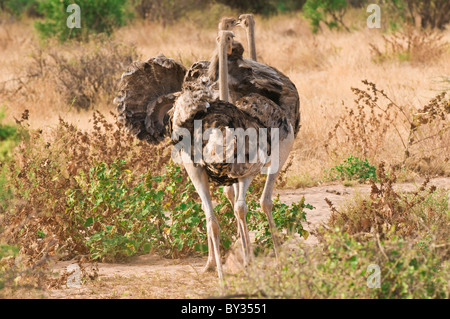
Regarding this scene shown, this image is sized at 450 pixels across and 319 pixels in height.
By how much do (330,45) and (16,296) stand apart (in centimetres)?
1089

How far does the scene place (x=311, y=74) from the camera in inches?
491

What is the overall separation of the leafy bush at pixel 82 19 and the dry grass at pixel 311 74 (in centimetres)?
46

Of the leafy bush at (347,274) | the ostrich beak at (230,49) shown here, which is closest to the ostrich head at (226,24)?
the ostrich beak at (230,49)

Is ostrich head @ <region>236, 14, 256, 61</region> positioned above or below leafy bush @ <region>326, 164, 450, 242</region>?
above

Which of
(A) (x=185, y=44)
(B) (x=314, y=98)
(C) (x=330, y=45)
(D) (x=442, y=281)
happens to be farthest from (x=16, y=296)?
(A) (x=185, y=44)

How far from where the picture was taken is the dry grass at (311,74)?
28.5 ft

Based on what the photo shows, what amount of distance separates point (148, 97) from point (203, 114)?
41.9 inches

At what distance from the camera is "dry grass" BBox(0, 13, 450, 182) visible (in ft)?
28.5

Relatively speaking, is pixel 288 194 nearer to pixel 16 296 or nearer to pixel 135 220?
pixel 135 220

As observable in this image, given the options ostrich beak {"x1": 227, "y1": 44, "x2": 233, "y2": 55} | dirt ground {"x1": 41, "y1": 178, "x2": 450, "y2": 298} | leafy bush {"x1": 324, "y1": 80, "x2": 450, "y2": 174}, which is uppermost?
ostrich beak {"x1": 227, "y1": 44, "x2": 233, "y2": 55}

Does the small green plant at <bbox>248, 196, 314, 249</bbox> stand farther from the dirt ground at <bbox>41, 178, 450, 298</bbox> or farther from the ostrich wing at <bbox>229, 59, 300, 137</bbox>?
the ostrich wing at <bbox>229, 59, 300, 137</bbox>

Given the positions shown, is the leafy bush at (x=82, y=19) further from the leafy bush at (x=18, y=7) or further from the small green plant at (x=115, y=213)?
the small green plant at (x=115, y=213)

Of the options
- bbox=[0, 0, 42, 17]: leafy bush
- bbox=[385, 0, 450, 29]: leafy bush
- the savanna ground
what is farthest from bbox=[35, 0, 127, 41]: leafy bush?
bbox=[0, 0, 42, 17]: leafy bush
